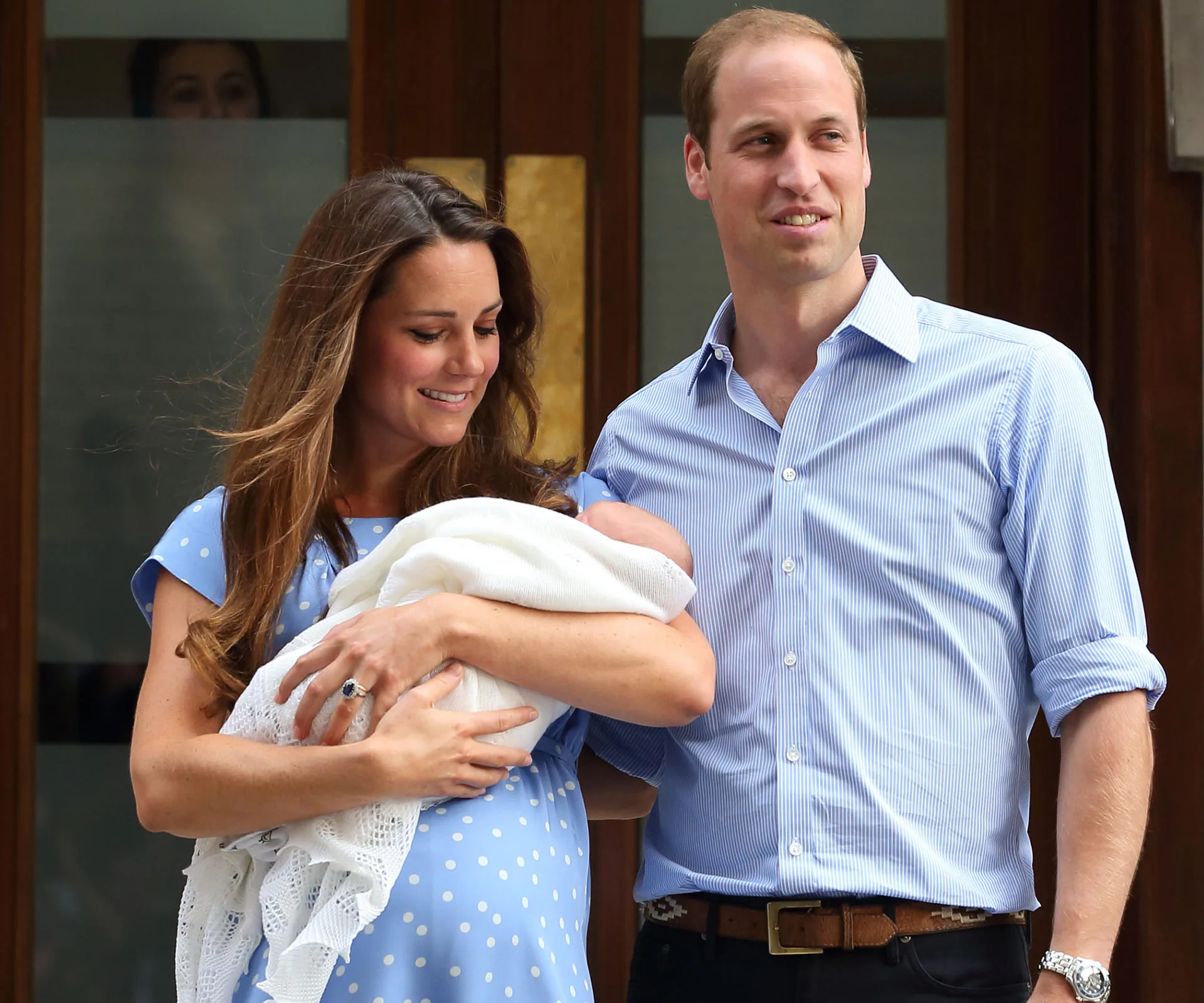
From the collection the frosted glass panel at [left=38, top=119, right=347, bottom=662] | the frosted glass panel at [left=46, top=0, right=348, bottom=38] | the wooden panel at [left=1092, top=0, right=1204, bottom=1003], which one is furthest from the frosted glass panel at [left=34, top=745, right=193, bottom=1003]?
the wooden panel at [left=1092, top=0, right=1204, bottom=1003]

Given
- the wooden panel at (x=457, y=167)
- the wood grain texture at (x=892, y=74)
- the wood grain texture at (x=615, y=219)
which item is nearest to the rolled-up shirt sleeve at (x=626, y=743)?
the wood grain texture at (x=615, y=219)

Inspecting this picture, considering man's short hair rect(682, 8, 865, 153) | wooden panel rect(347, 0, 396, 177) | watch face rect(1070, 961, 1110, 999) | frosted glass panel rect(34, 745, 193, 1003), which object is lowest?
frosted glass panel rect(34, 745, 193, 1003)

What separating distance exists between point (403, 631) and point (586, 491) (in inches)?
14.7

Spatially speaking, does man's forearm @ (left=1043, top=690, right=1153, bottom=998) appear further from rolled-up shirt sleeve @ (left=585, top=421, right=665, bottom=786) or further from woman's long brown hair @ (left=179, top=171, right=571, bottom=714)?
woman's long brown hair @ (left=179, top=171, right=571, bottom=714)

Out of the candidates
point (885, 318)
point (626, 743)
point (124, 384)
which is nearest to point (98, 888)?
point (124, 384)

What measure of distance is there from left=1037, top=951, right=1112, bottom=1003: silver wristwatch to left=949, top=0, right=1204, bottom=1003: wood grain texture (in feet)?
2.84

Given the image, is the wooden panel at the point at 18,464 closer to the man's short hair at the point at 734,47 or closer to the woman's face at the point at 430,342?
the woman's face at the point at 430,342

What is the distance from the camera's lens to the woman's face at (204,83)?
246cm

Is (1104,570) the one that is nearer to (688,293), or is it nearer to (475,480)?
(475,480)

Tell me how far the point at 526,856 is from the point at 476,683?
18 centimetres

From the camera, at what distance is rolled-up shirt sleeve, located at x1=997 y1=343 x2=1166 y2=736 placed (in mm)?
1486

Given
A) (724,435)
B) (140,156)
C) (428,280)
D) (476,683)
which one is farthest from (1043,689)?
(140,156)

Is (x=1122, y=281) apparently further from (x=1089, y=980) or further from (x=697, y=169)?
(x=1089, y=980)

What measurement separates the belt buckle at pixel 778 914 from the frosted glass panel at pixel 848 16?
1510mm
